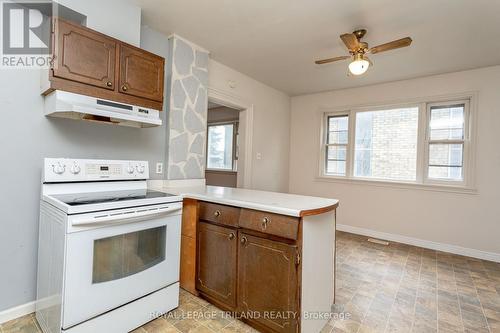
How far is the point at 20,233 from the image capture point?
1.84 metres

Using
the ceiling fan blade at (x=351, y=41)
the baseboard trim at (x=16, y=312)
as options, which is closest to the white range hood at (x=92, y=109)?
the baseboard trim at (x=16, y=312)

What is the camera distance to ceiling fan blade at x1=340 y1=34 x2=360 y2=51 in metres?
2.26

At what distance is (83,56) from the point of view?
1.74 metres

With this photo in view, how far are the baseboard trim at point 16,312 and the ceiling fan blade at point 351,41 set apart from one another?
3.38m

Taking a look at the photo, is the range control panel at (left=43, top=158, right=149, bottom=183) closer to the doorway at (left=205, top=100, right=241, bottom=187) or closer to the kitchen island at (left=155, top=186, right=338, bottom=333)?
the kitchen island at (left=155, top=186, right=338, bottom=333)

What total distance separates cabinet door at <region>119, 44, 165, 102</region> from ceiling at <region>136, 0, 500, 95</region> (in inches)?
22.5

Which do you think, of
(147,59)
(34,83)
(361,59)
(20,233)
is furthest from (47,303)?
(361,59)

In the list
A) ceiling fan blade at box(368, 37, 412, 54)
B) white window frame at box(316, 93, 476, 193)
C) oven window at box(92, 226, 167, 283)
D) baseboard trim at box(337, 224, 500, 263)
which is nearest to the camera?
oven window at box(92, 226, 167, 283)

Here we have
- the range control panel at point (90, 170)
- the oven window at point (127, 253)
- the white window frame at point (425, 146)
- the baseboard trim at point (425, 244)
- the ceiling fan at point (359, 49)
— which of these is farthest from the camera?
the white window frame at point (425, 146)

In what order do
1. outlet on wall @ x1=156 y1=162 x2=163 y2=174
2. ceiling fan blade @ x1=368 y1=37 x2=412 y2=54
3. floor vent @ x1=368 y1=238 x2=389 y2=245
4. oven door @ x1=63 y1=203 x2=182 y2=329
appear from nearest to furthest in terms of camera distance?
1. oven door @ x1=63 y1=203 x2=182 y2=329
2. ceiling fan blade @ x1=368 y1=37 x2=412 y2=54
3. outlet on wall @ x1=156 y1=162 x2=163 y2=174
4. floor vent @ x1=368 y1=238 x2=389 y2=245

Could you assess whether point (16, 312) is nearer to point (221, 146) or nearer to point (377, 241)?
point (377, 241)

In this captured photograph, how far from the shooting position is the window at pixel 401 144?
369cm

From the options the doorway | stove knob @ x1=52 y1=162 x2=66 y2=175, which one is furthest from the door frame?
stove knob @ x1=52 y1=162 x2=66 y2=175

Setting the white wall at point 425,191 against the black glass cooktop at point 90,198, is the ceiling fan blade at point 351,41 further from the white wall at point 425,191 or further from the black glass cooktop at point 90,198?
the black glass cooktop at point 90,198
